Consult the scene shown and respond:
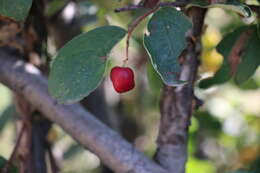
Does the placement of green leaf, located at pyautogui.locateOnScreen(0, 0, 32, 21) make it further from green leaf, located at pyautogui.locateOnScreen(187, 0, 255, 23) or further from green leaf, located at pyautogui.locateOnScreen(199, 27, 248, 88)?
green leaf, located at pyautogui.locateOnScreen(199, 27, 248, 88)

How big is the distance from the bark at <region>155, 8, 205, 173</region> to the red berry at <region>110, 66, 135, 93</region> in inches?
5.7

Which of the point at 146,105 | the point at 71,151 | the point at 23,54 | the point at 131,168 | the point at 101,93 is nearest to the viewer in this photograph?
the point at 131,168

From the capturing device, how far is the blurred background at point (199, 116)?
1.36 meters

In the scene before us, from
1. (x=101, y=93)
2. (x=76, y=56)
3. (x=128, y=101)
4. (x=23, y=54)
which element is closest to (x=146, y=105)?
(x=128, y=101)

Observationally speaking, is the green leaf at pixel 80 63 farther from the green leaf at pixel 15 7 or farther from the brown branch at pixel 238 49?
the brown branch at pixel 238 49

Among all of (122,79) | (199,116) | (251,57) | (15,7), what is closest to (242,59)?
(251,57)

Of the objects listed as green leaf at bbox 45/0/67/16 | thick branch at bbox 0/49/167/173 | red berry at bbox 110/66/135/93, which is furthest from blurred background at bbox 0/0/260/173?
red berry at bbox 110/66/135/93

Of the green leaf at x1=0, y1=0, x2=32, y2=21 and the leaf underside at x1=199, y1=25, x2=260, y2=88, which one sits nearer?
the green leaf at x1=0, y1=0, x2=32, y2=21

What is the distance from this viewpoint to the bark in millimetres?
875

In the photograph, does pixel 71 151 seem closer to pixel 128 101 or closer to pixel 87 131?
pixel 128 101

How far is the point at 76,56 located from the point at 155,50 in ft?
0.36

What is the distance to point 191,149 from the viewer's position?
1.38m

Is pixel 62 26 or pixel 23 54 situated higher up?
pixel 23 54

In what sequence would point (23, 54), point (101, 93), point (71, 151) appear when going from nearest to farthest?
point (23, 54), point (101, 93), point (71, 151)
